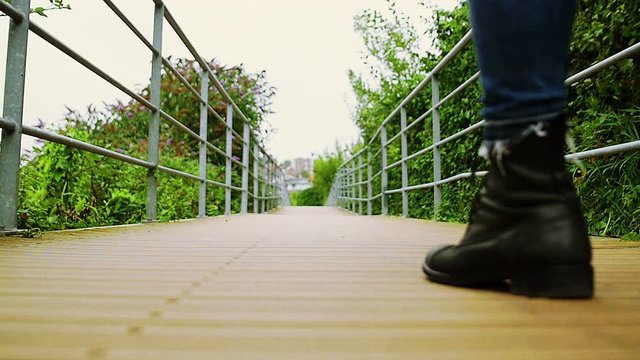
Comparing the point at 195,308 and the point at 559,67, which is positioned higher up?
the point at 559,67

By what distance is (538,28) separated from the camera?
0.62 metres

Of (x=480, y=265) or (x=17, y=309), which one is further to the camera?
(x=480, y=265)

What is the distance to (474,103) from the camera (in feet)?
10.4

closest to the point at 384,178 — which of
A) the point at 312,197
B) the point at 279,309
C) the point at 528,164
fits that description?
the point at 528,164

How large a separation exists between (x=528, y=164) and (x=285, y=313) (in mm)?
384

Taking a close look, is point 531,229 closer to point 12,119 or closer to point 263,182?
point 12,119

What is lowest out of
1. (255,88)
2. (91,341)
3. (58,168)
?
(91,341)

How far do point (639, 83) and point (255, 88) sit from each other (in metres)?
4.97

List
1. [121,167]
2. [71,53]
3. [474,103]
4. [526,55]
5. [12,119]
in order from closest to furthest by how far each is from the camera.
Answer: [526,55] → [12,119] → [71,53] → [121,167] → [474,103]

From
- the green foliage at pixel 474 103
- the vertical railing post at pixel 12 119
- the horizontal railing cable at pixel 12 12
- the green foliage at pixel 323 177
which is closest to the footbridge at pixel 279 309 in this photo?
the vertical railing post at pixel 12 119

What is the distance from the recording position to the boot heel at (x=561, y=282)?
0.60m

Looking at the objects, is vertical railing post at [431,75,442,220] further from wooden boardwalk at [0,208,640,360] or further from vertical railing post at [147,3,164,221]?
wooden boardwalk at [0,208,640,360]

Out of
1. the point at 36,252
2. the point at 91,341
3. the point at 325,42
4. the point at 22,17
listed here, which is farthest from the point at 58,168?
the point at 325,42

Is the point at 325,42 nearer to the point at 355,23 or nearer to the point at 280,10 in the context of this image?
the point at 355,23
